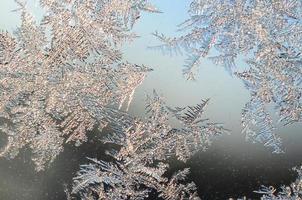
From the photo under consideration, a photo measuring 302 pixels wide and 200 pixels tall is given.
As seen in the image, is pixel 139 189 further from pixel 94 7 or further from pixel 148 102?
pixel 94 7

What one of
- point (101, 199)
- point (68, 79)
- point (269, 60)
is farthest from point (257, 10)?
point (101, 199)

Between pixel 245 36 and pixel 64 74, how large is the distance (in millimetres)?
417

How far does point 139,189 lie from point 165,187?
0.21 ft

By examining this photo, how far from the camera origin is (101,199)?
106cm

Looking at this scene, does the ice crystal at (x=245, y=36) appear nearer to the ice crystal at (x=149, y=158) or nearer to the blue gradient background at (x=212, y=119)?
the blue gradient background at (x=212, y=119)

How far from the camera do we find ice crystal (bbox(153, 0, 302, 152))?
970 millimetres

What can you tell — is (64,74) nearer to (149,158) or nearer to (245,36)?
(149,158)

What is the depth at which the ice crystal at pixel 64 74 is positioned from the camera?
0.97 meters

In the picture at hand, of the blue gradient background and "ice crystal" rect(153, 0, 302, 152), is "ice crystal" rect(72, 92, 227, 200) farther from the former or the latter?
"ice crystal" rect(153, 0, 302, 152)

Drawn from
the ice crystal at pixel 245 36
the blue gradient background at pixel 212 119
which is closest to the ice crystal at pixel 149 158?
the blue gradient background at pixel 212 119

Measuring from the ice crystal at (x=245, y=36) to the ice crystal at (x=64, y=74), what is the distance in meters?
0.10

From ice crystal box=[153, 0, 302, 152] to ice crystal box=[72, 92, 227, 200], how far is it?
0.13 m

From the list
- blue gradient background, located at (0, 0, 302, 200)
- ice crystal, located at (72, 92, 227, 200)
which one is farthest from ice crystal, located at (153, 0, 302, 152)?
ice crystal, located at (72, 92, 227, 200)

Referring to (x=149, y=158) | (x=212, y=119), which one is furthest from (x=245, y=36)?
(x=149, y=158)
